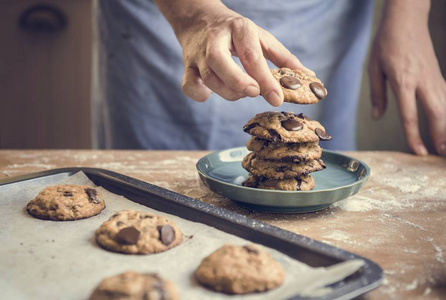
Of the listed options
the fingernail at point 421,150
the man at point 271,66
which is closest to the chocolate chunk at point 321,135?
the man at point 271,66

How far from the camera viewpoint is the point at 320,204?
50.9 inches

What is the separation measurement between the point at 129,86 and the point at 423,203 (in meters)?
1.45

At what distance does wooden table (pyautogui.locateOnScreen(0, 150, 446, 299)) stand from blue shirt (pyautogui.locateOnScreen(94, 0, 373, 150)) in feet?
1.34

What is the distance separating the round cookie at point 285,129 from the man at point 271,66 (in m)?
0.68

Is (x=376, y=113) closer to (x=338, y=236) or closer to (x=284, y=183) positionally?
(x=284, y=183)

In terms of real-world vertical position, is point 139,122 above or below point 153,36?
below

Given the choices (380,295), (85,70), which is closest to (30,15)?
(85,70)

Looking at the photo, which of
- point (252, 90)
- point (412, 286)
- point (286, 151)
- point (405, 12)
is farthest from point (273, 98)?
point (405, 12)

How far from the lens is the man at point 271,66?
2.20m

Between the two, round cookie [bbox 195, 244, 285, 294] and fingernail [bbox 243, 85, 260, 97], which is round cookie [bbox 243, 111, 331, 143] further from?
round cookie [bbox 195, 244, 285, 294]

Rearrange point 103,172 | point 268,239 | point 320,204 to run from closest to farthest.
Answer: point 268,239, point 320,204, point 103,172

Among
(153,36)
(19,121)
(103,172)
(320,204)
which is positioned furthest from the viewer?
(19,121)

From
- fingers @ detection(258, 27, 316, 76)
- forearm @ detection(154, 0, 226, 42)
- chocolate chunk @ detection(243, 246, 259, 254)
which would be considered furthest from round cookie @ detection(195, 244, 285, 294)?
forearm @ detection(154, 0, 226, 42)

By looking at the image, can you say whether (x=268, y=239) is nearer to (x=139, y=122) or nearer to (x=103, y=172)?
(x=103, y=172)
